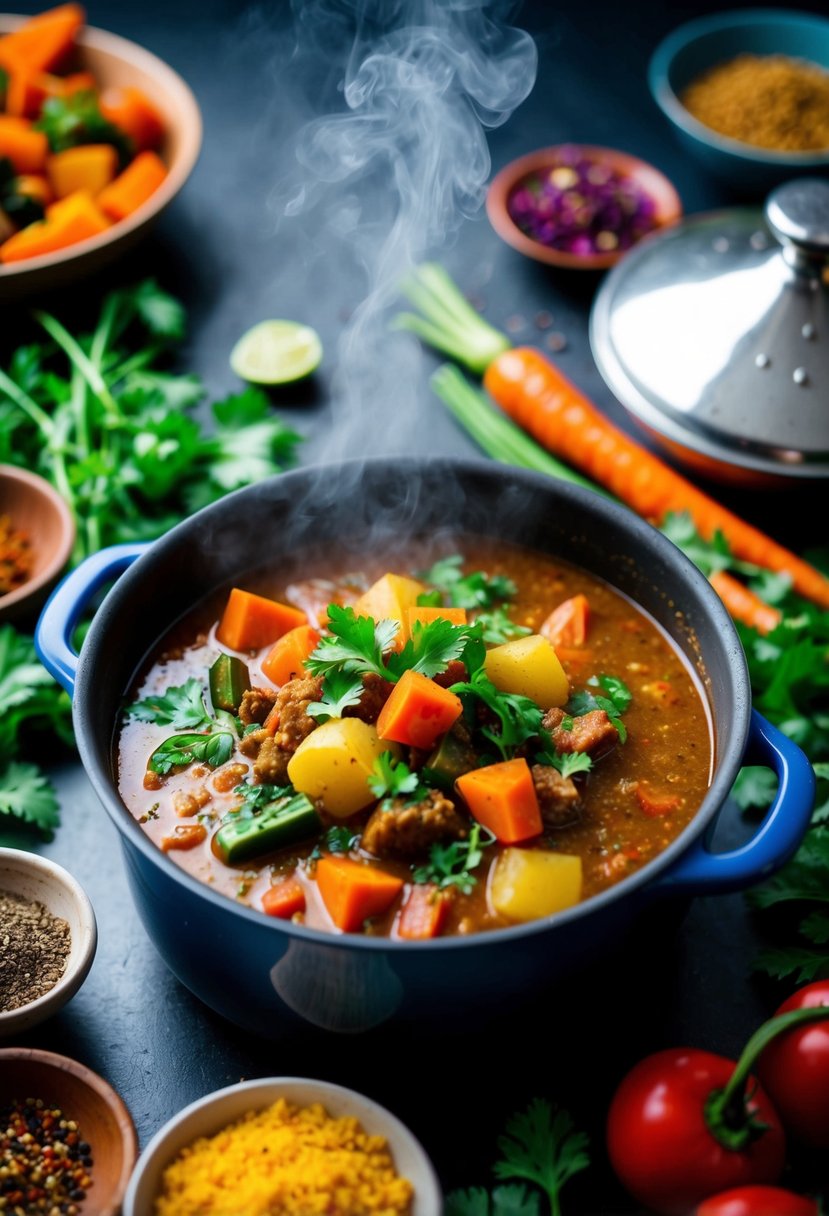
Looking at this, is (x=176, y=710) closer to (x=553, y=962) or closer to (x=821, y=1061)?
(x=553, y=962)

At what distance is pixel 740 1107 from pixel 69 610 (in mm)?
1763

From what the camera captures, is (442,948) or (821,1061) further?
(821,1061)

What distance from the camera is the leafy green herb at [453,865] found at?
8.49 feet

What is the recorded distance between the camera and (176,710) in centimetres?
297

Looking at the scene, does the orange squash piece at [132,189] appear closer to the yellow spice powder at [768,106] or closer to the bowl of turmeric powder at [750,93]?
the bowl of turmeric powder at [750,93]

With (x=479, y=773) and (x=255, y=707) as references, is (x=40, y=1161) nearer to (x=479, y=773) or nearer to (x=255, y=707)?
(x=255, y=707)

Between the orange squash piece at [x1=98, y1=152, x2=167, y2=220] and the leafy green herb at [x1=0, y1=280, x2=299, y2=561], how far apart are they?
0.34 m

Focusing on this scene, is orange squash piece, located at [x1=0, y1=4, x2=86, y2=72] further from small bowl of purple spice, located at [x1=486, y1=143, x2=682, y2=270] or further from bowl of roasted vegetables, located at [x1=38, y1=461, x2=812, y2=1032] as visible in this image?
bowl of roasted vegetables, located at [x1=38, y1=461, x2=812, y2=1032]

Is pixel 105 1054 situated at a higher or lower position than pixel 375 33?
lower

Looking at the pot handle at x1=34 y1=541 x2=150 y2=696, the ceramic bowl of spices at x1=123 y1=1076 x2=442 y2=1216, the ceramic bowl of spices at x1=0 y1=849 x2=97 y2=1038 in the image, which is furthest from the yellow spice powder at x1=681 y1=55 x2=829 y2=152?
the ceramic bowl of spices at x1=123 y1=1076 x2=442 y2=1216

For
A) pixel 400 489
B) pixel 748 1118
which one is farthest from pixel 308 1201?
pixel 400 489

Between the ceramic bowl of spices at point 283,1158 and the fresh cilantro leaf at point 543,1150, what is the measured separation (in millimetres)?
217

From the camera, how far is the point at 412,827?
2.56m

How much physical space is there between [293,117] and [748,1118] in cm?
450
